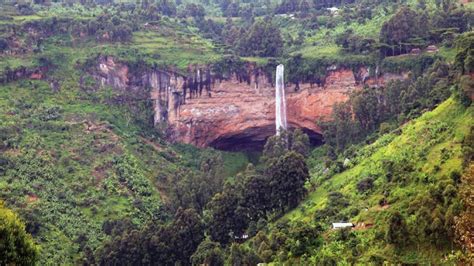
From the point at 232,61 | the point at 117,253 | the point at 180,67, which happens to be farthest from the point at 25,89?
the point at 117,253

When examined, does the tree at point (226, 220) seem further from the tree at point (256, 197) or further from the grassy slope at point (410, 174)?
→ the grassy slope at point (410, 174)

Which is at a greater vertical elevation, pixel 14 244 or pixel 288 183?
pixel 14 244

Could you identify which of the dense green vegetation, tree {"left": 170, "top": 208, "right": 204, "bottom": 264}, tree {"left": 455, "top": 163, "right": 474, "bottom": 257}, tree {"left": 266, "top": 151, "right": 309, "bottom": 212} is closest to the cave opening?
the dense green vegetation

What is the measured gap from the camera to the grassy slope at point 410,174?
30.5 m

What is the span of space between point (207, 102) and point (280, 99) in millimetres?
6066

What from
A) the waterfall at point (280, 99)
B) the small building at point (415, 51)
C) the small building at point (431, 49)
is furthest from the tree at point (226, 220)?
the small building at point (431, 49)

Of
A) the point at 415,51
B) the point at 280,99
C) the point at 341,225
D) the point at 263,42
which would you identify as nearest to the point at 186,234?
the point at 341,225

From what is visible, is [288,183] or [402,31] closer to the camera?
[288,183]

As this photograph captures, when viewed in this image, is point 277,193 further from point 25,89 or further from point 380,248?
point 25,89

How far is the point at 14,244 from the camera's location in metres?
22.5

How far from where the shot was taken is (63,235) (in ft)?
136

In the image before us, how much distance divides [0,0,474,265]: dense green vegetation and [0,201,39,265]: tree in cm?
5

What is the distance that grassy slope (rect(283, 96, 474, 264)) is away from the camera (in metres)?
30.5

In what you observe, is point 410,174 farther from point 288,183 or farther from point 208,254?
point 208,254
